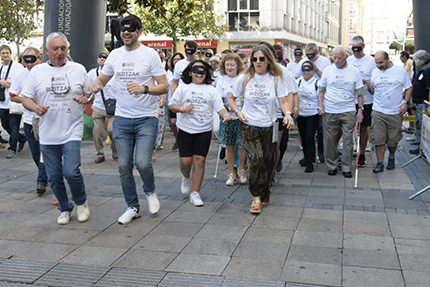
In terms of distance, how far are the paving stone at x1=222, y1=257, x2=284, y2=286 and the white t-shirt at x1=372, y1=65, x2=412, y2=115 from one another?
4996mm

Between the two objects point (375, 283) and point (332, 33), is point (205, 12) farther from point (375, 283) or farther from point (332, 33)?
point (332, 33)

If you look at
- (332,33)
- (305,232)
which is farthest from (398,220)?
(332,33)

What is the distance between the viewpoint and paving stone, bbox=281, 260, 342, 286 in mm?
4219

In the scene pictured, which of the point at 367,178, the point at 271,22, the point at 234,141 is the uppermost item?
the point at 271,22

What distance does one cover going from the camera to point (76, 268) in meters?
4.54

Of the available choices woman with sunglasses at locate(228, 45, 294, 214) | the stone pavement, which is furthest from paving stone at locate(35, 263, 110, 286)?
woman with sunglasses at locate(228, 45, 294, 214)

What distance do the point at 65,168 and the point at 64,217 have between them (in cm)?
56

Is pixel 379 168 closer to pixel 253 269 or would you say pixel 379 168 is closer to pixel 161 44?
pixel 253 269

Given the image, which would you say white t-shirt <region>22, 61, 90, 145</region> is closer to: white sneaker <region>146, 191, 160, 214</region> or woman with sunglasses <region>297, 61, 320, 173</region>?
white sneaker <region>146, 191, 160, 214</region>

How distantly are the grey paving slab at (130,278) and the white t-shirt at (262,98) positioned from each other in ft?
8.39

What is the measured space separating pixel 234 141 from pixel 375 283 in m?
4.00

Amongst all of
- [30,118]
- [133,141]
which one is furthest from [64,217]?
[30,118]

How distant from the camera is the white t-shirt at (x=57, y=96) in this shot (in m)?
5.68

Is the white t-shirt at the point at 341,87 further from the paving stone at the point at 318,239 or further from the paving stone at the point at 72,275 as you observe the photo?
the paving stone at the point at 72,275
